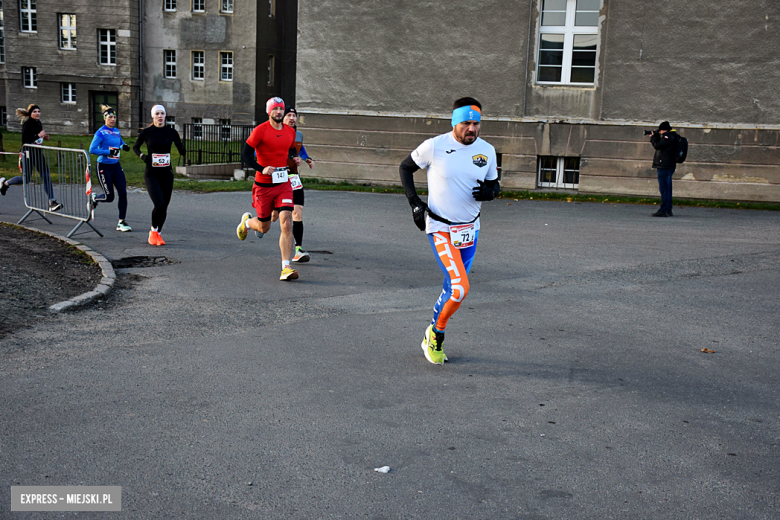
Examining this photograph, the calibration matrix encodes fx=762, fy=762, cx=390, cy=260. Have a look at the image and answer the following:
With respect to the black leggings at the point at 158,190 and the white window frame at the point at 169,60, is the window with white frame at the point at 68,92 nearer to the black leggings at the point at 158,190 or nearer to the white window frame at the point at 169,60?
the white window frame at the point at 169,60

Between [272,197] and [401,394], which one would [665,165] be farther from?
[401,394]

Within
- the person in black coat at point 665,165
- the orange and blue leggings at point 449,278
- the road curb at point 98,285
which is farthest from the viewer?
the person in black coat at point 665,165

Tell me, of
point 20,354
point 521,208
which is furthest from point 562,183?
point 20,354

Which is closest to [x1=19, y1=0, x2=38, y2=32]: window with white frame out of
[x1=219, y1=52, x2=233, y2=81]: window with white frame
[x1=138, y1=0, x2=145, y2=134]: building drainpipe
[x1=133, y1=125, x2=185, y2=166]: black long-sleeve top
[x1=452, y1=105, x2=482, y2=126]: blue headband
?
[x1=138, y1=0, x2=145, y2=134]: building drainpipe

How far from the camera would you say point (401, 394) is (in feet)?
17.7

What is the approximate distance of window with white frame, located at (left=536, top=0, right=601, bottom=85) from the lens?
Result: 20.7 m

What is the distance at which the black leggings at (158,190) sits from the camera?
11.1 meters

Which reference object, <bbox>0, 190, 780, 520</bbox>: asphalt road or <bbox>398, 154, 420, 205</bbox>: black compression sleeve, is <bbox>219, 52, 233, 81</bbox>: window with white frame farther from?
<bbox>398, 154, 420, 205</bbox>: black compression sleeve

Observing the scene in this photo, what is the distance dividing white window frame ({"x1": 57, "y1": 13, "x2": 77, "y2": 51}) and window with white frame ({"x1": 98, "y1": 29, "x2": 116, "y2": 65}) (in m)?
1.68

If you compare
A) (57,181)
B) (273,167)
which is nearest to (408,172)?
(273,167)

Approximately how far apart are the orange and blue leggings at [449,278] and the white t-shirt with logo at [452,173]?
114 millimetres

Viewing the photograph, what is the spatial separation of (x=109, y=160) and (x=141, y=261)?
3097 millimetres

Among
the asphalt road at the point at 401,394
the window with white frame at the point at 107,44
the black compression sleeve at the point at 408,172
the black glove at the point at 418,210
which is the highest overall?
the window with white frame at the point at 107,44

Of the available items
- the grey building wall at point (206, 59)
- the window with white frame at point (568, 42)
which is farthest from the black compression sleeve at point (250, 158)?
the grey building wall at point (206, 59)
